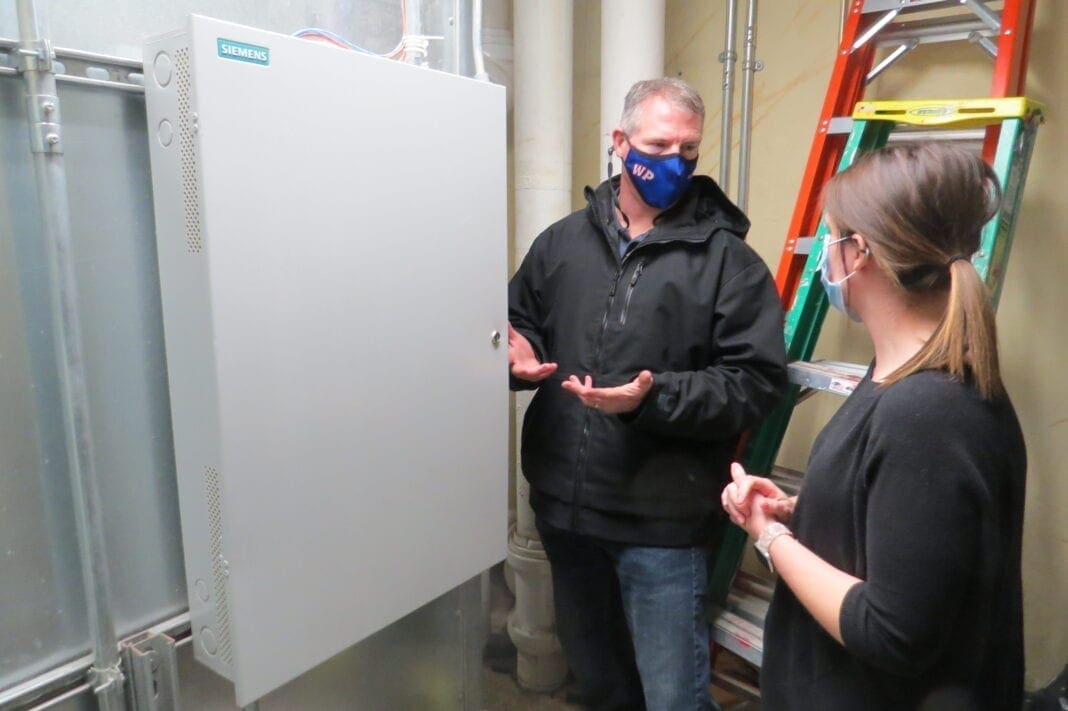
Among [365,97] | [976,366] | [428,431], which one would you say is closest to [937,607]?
[976,366]

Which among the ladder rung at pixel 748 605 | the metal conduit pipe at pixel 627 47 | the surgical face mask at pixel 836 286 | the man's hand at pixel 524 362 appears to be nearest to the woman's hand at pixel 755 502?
the surgical face mask at pixel 836 286

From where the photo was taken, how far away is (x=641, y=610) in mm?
1425

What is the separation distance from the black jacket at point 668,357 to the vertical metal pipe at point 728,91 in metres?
0.54

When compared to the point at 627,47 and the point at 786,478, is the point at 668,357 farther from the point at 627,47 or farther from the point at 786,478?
the point at 627,47

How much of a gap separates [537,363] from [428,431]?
0.99 feet

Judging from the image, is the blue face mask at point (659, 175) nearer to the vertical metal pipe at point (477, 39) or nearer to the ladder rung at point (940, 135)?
the vertical metal pipe at point (477, 39)

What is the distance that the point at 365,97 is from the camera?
1.09 meters

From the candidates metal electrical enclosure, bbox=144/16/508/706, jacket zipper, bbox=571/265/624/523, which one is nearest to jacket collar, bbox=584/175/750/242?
jacket zipper, bbox=571/265/624/523

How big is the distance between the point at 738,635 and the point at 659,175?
97 cm

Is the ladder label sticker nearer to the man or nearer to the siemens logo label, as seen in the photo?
the man

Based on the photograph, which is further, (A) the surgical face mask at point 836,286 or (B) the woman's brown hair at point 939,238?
(A) the surgical face mask at point 836,286

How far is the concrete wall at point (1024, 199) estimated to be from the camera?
1.52 metres

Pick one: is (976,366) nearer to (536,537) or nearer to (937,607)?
(937,607)

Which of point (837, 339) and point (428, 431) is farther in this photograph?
point (837, 339)
